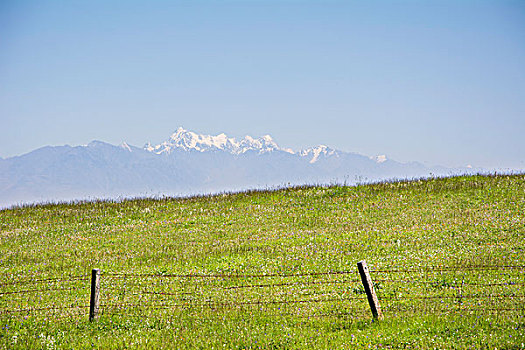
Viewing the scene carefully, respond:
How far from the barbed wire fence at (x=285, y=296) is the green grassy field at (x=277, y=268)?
78 millimetres

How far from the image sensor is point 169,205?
141 feet

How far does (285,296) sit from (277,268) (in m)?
4.97

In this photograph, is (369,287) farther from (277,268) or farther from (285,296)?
(277,268)

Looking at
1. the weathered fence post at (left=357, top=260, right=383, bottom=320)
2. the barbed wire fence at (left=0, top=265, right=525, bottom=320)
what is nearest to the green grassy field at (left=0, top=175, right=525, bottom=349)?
the barbed wire fence at (left=0, top=265, right=525, bottom=320)

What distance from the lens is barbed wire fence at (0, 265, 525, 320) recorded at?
14.4 m

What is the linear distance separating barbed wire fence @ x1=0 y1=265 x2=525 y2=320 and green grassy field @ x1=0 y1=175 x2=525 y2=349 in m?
0.08

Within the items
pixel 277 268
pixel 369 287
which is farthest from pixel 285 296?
pixel 277 268

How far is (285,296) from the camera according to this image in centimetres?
1662

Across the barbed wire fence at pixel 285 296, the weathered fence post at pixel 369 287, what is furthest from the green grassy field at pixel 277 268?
the weathered fence post at pixel 369 287

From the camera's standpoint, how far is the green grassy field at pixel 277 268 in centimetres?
1243

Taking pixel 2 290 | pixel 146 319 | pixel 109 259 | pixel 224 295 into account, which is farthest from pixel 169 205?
pixel 146 319

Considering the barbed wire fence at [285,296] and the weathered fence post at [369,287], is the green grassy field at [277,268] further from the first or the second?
the weathered fence post at [369,287]

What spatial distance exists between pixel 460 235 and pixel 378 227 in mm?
5226

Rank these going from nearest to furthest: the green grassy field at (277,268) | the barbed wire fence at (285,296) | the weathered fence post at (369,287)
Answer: the green grassy field at (277,268) < the weathered fence post at (369,287) < the barbed wire fence at (285,296)
